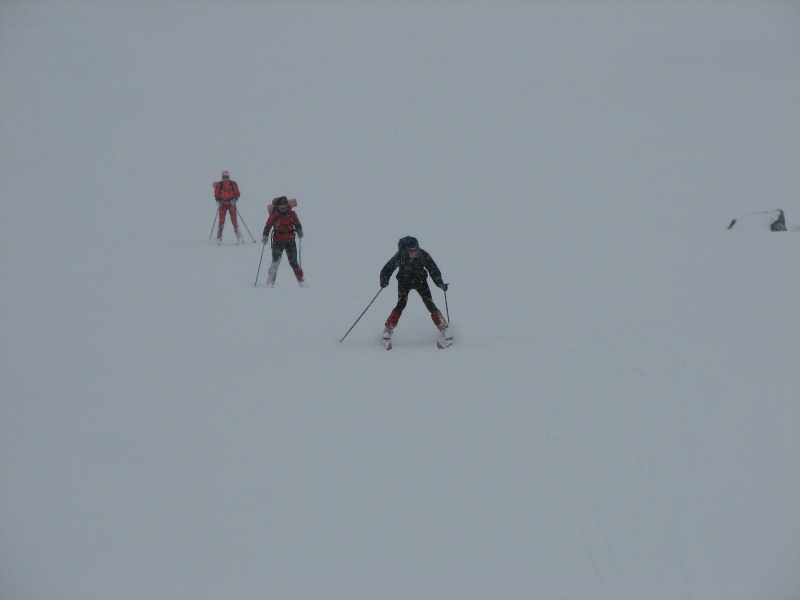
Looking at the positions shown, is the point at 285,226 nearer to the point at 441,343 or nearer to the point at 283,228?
the point at 283,228

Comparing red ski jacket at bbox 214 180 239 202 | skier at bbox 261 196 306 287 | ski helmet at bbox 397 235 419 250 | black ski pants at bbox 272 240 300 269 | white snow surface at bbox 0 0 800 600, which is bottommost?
white snow surface at bbox 0 0 800 600

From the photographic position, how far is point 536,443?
5.63 m

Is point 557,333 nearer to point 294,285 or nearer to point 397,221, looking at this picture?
point 294,285

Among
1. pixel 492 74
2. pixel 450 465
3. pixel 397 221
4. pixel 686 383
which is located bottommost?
pixel 450 465

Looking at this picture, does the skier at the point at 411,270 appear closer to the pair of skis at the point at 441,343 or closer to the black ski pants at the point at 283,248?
the pair of skis at the point at 441,343

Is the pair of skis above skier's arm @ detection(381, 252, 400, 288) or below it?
below

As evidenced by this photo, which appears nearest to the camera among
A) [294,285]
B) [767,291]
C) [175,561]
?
[175,561]

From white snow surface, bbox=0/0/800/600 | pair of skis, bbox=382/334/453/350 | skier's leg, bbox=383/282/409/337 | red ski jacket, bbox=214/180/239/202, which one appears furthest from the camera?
Result: red ski jacket, bbox=214/180/239/202

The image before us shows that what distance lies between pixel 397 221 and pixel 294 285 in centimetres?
972

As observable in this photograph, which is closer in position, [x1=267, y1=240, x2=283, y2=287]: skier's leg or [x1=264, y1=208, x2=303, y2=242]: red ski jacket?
[x1=264, y1=208, x2=303, y2=242]: red ski jacket

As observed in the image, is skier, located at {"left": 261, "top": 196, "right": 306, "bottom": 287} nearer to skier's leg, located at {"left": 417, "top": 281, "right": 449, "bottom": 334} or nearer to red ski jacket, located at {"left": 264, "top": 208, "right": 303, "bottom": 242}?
red ski jacket, located at {"left": 264, "top": 208, "right": 303, "bottom": 242}

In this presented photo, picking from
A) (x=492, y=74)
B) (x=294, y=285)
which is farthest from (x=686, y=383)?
(x=492, y=74)


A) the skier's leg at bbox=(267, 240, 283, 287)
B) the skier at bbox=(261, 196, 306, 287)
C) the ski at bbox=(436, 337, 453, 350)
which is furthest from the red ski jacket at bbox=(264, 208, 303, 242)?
the ski at bbox=(436, 337, 453, 350)

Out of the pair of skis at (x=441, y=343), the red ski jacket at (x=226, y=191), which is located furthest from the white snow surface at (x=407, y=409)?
the red ski jacket at (x=226, y=191)
